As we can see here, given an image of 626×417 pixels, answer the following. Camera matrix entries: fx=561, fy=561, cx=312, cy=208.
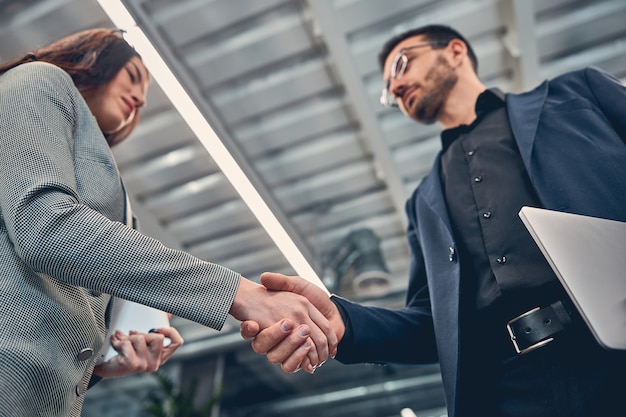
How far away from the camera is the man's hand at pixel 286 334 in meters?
1.25

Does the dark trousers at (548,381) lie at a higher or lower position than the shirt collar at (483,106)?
lower

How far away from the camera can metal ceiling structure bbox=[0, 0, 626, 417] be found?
3.42 meters

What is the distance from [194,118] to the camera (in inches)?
118

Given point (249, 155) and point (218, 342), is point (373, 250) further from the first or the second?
point (218, 342)

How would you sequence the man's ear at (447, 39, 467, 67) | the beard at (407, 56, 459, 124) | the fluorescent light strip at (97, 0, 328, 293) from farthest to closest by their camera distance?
1. the fluorescent light strip at (97, 0, 328, 293)
2. the man's ear at (447, 39, 467, 67)
3. the beard at (407, 56, 459, 124)

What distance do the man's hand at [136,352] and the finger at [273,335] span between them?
0.43 metres

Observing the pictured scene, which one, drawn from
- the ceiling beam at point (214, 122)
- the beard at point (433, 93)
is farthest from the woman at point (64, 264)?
the ceiling beam at point (214, 122)

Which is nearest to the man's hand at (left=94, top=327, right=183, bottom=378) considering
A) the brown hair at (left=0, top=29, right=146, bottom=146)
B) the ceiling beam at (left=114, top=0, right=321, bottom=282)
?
the brown hair at (left=0, top=29, right=146, bottom=146)

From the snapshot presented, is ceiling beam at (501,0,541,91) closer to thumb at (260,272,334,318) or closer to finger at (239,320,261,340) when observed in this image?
thumb at (260,272,334,318)

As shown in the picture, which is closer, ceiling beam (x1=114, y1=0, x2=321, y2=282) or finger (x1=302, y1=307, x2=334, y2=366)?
finger (x1=302, y1=307, x2=334, y2=366)

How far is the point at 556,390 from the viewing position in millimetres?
1169

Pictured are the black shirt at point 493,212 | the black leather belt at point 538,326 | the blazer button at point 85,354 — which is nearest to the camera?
the blazer button at point 85,354

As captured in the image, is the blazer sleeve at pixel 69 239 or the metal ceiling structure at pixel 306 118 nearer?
the blazer sleeve at pixel 69 239

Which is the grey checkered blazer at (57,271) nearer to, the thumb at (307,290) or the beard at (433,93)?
the thumb at (307,290)
